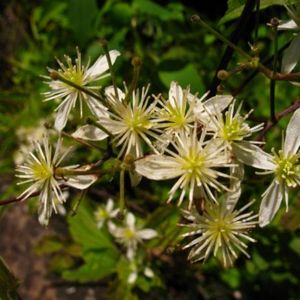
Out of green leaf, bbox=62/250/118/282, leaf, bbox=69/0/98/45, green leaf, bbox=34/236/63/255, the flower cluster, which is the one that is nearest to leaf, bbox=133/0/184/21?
leaf, bbox=69/0/98/45

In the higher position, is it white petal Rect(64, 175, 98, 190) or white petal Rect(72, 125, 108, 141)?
white petal Rect(72, 125, 108, 141)

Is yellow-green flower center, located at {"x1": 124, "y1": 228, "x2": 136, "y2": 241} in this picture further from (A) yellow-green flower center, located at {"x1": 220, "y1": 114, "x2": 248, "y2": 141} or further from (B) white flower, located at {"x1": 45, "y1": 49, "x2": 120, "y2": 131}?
(A) yellow-green flower center, located at {"x1": 220, "y1": 114, "x2": 248, "y2": 141}

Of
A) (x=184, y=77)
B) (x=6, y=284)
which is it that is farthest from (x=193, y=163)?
(x=184, y=77)

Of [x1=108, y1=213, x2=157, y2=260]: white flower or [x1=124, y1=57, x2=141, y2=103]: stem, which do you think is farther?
[x1=108, y1=213, x2=157, y2=260]: white flower

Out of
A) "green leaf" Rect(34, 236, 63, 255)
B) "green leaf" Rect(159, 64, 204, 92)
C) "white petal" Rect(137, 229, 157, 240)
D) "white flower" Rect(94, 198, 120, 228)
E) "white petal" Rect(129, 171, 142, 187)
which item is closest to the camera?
"white petal" Rect(129, 171, 142, 187)

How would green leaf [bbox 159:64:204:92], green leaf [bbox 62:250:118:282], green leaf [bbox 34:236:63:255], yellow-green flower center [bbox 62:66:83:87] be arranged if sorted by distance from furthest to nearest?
green leaf [bbox 34:236:63:255]
green leaf [bbox 62:250:118:282]
green leaf [bbox 159:64:204:92]
yellow-green flower center [bbox 62:66:83:87]

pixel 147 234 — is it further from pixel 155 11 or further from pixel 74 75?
pixel 74 75
